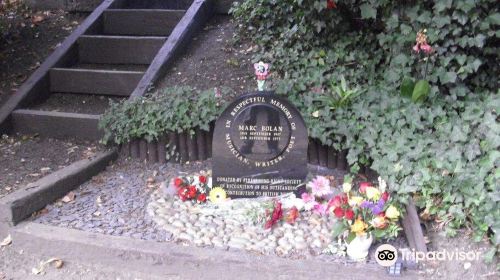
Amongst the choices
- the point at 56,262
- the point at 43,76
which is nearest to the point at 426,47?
the point at 56,262

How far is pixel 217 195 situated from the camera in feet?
12.8

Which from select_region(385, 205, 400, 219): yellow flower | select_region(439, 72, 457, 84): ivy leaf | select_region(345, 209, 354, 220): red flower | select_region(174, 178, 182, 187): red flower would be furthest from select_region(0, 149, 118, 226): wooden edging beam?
select_region(439, 72, 457, 84): ivy leaf

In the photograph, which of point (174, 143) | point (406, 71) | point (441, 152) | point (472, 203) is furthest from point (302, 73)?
point (472, 203)

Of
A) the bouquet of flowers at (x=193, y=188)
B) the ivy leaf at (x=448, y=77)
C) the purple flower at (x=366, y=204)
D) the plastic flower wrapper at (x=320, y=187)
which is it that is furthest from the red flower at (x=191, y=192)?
the ivy leaf at (x=448, y=77)

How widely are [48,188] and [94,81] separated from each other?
2.08m

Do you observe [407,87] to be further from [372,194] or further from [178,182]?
[178,182]

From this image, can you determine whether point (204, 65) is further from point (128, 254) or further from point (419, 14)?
point (128, 254)

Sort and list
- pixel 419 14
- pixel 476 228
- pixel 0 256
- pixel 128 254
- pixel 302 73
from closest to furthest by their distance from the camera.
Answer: pixel 476 228 < pixel 128 254 < pixel 0 256 < pixel 419 14 < pixel 302 73

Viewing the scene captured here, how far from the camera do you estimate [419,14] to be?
14.3ft

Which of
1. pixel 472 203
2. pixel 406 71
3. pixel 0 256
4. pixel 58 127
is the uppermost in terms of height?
pixel 406 71

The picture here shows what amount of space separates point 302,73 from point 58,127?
2386 mm

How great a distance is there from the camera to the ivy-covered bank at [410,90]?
335 centimetres

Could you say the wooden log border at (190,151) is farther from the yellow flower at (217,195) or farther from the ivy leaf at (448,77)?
the ivy leaf at (448,77)

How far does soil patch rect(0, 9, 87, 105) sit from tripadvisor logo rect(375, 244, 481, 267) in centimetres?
428
